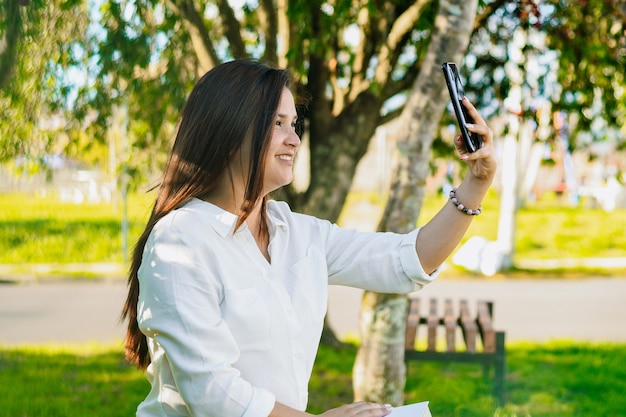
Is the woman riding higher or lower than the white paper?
higher

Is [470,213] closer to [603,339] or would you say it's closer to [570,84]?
[570,84]

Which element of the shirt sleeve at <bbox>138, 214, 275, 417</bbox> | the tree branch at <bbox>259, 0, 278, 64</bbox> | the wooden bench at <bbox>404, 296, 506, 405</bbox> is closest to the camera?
the shirt sleeve at <bbox>138, 214, 275, 417</bbox>

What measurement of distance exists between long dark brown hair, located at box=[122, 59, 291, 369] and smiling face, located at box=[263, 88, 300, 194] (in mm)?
23

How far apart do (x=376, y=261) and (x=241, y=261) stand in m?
0.49

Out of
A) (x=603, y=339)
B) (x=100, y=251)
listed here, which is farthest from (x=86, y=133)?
(x=100, y=251)

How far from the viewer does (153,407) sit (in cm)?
204

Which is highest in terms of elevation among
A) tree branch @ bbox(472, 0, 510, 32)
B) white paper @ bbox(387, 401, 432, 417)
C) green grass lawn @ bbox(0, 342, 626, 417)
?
tree branch @ bbox(472, 0, 510, 32)

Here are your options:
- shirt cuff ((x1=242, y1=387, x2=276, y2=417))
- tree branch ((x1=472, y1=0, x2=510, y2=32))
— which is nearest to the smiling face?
shirt cuff ((x1=242, y1=387, x2=276, y2=417))

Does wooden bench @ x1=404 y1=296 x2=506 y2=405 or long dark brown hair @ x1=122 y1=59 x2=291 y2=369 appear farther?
wooden bench @ x1=404 y1=296 x2=506 y2=405

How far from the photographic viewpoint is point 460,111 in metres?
2.08

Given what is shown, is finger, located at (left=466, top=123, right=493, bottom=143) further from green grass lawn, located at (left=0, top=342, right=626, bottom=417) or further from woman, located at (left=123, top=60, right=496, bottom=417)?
green grass lawn, located at (left=0, top=342, right=626, bottom=417)

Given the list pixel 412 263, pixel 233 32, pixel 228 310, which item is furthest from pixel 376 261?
pixel 233 32

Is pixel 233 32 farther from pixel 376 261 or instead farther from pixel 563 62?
pixel 376 261

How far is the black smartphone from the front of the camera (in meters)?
2.09
